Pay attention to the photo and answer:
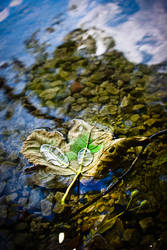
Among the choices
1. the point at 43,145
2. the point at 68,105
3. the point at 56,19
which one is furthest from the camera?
the point at 56,19

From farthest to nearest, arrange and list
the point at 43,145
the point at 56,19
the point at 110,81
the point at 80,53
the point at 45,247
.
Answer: the point at 56,19 → the point at 80,53 → the point at 110,81 → the point at 43,145 → the point at 45,247

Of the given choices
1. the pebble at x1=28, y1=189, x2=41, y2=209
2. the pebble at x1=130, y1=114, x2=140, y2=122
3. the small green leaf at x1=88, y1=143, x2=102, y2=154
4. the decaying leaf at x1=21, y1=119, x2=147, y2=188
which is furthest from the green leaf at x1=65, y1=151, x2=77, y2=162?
the pebble at x1=130, y1=114, x2=140, y2=122

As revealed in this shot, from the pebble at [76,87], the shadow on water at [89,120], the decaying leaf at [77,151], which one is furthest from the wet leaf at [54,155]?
the pebble at [76,87]

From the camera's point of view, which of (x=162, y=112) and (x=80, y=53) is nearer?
(x=162, y=112)

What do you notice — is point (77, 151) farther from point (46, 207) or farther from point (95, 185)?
point (46, 207)

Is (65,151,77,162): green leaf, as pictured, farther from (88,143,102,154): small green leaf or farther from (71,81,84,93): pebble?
(71,81,84,93): pebble

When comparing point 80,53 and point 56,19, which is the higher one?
point 56,19

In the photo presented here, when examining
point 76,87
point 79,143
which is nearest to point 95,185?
point 79,143

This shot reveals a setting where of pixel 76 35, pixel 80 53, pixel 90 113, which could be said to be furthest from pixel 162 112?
pixel 76 35

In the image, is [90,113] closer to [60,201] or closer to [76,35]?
[60,201]
